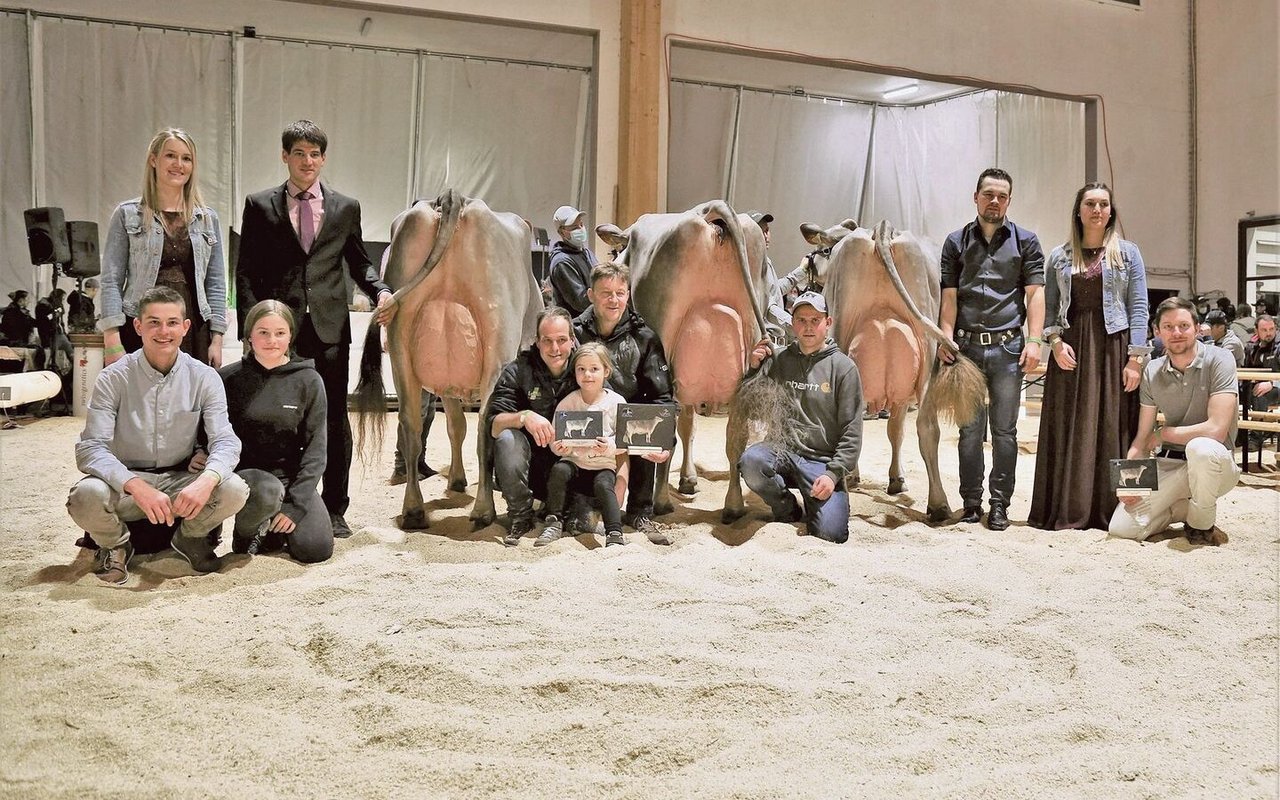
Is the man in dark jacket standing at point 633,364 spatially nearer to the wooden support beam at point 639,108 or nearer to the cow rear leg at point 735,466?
the cow rear leg at point 735,466

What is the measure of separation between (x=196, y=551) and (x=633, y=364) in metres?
1.77

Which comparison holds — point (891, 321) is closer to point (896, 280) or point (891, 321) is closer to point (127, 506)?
point (896, 280)

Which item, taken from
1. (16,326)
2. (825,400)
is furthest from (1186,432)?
(16,326)

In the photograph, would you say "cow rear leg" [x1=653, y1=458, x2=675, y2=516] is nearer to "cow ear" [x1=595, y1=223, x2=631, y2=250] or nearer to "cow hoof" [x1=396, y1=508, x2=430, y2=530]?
"cow hoof" [x1=396, y1=508, x2=430, y2=530]

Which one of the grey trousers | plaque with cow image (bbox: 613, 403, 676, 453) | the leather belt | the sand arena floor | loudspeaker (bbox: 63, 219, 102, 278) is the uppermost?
loudspeaker (bbox: 63, 219, 102, 278)

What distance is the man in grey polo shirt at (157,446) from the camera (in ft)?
9.39

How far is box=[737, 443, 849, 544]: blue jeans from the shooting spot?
3.70m

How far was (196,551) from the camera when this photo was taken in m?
3.07

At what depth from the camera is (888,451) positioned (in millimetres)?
6930

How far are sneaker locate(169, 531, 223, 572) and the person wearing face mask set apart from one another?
2.42 metres

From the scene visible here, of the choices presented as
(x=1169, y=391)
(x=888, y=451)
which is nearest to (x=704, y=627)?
(x=1169, y=391)


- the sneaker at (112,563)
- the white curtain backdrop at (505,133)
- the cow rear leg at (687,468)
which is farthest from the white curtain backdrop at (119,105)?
the sneaker at (112,563)

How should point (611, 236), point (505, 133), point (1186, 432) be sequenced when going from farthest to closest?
point (505, 133) < point (611, 236) < point (1186, 432)

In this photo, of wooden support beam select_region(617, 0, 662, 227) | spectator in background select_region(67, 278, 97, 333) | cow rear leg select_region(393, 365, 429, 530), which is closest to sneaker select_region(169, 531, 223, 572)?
cow rear leg select_region(393, 365, 429, 530)
